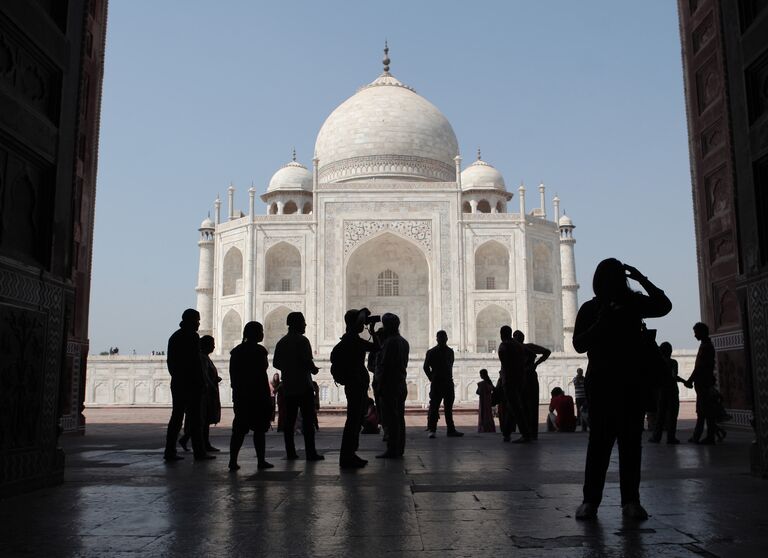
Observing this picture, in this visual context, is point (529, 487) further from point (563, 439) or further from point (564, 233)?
point (564, 233)

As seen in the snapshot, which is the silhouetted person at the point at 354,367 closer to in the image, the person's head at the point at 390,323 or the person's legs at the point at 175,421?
the person's head at the point at 390,323

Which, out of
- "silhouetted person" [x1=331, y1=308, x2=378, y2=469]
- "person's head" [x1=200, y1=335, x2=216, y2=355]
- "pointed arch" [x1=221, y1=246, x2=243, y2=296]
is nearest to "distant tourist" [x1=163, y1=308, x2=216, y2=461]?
"person's head" [x1=200, y1=335, x2=216, y2=355]

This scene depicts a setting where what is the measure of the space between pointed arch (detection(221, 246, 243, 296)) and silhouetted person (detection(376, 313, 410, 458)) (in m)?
25.5

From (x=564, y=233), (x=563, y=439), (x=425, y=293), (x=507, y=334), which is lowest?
(x=563, y=439)

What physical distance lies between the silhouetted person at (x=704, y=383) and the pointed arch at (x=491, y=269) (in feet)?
73.1

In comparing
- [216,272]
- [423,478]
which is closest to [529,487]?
[423,478]

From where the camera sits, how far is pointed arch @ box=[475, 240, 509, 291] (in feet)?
98.5

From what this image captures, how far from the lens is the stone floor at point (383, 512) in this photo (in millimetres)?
2615

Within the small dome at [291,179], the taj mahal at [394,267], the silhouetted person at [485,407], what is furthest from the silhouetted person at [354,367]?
the small dome at [291,179]

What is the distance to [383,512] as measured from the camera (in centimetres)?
334

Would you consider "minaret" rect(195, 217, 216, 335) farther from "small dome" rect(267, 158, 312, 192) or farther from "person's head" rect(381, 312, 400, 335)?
"person's head" rect(381, 312, 400, 335)

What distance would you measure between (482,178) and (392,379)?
29.0 m

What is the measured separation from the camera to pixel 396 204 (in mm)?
29109

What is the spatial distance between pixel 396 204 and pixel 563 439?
21278 millimetres
